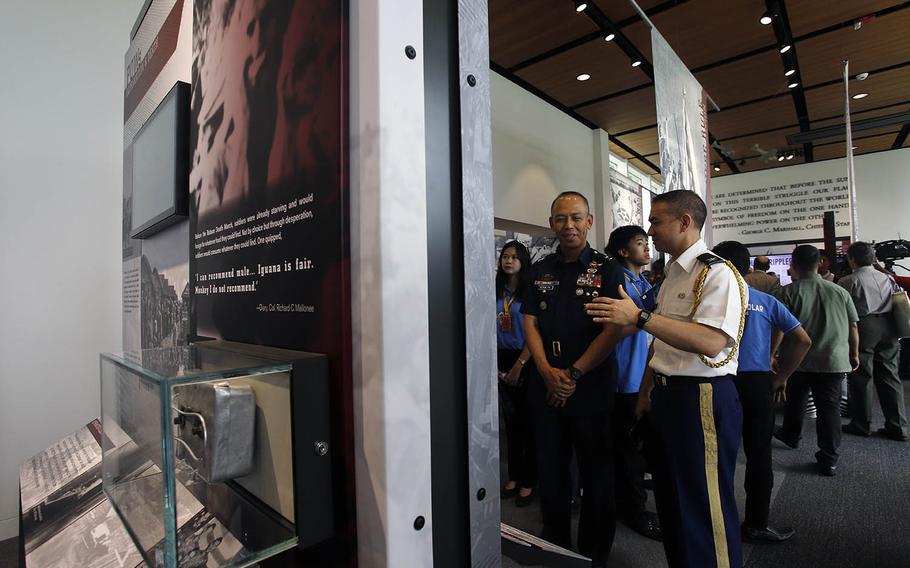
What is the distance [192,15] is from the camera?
3.94 ft

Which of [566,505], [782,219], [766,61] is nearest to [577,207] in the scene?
[566,505]

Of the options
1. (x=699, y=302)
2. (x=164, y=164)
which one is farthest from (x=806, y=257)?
(x=164, y=164)

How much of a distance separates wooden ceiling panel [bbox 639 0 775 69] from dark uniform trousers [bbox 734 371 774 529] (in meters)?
2.96

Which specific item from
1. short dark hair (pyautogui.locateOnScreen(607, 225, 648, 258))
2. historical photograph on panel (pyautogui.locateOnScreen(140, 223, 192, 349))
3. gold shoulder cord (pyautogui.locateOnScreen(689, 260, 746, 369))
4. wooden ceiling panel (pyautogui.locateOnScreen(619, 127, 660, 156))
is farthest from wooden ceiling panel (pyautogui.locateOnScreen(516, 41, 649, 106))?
historical photograph on panel (pyautogui.locateOnScreen(140, 223, 192, 349))

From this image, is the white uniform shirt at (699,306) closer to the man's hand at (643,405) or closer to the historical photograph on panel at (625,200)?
the man's hand at (643,405)

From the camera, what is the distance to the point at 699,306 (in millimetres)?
1530

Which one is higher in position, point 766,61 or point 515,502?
point 766,61

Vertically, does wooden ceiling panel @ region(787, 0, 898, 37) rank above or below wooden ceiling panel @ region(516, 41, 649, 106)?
above

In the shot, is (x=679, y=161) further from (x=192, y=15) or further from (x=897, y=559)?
(x=192, y=15)

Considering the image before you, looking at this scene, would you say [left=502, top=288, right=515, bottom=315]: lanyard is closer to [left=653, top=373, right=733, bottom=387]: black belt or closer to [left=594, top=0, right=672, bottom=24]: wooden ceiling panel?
[left=653, top=373, right=733, bottom=387]: black belt

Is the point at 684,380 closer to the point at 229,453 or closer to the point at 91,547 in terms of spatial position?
the point at 229,453

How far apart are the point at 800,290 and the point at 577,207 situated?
2.50 m

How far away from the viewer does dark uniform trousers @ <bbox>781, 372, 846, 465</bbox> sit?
2980 millimetres

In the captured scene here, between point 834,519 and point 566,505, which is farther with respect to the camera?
point 834,519
